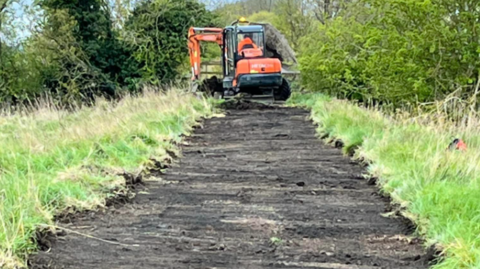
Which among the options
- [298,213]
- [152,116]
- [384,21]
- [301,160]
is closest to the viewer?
[298,213]

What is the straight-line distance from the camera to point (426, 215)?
441 centimetres

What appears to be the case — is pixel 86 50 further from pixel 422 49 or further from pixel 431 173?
pixel 431 173

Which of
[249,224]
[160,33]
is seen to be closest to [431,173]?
[249,224]

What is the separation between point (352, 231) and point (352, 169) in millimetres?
2473

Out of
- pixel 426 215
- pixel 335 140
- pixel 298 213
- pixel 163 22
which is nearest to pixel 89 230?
pixel 298 213

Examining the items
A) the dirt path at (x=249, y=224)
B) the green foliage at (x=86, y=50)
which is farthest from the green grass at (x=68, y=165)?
the green foliage at (x=86, y=50)

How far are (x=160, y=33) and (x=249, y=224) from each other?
72.1 feet

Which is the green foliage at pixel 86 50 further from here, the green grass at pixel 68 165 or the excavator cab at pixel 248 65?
the green grass at pixel 68 165

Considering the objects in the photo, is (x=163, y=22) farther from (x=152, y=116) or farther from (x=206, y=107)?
(x=152, y=116)

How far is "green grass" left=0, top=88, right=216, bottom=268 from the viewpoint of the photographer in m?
4.10

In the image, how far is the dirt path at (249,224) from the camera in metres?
3.88

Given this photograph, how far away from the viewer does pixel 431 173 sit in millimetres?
5355

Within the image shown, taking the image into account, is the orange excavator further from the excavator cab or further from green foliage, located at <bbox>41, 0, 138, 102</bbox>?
green foliage, located at <bbox>41, 0, 138, 102</bbox>

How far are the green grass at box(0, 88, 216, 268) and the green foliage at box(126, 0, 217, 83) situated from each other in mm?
14987
